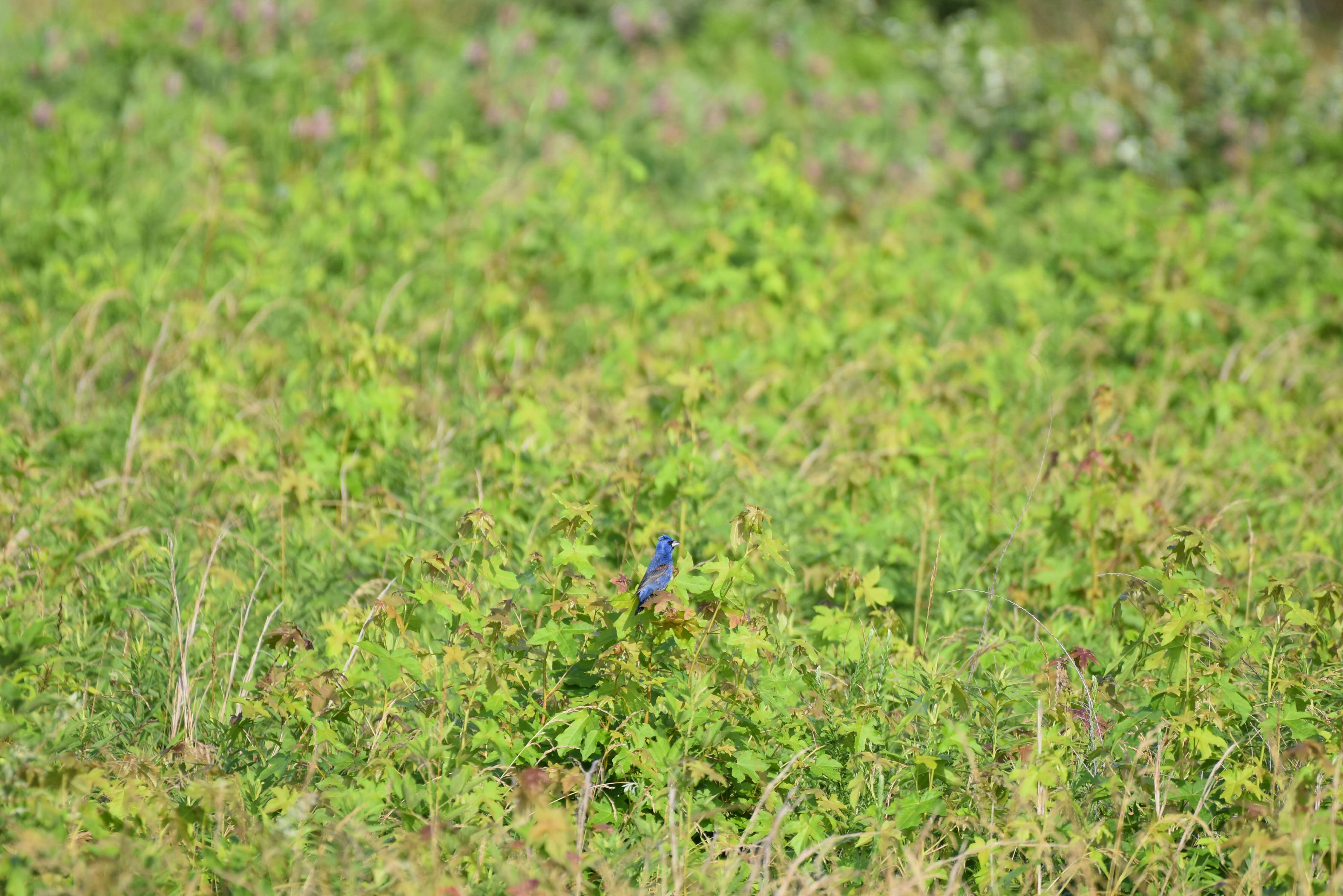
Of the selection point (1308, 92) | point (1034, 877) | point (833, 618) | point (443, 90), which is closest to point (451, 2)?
point (443, 90)

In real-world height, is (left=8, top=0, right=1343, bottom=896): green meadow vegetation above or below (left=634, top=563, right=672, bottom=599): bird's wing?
below

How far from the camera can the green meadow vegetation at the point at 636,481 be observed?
237 centimetres

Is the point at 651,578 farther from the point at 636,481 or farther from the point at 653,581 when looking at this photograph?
the point at 636,481

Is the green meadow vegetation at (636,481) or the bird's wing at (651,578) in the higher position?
the bird's wing at (651,578)

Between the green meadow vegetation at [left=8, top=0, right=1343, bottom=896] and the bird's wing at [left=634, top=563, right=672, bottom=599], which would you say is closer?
the green meadow vegetation at [left=8, top=0, right=1343, bottom=896]

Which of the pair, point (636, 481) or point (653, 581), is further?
point (636, 481)

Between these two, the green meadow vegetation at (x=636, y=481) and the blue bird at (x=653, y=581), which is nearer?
the green meadow vegetation at (x=636, y=481)

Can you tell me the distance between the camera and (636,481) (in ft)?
10.8

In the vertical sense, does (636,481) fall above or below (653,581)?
below

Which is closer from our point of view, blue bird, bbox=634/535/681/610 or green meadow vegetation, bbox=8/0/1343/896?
green meadow vegetation, bbox=8/0/1343/896

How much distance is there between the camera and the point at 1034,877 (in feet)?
7.99

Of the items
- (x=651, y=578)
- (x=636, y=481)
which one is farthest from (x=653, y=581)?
(x=636, y=481)

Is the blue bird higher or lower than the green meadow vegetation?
higher

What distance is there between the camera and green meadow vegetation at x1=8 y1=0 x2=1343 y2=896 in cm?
237
